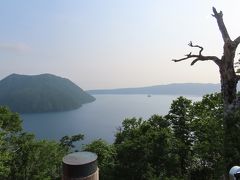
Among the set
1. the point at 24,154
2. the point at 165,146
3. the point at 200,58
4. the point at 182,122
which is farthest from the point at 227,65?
the point at 24,154

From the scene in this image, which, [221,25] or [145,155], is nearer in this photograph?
[221,25]

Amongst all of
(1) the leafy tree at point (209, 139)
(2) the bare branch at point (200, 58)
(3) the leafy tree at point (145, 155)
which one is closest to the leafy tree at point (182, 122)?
(1) the leafy tree at point (209, 139)

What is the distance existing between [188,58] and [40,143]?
28.3 m

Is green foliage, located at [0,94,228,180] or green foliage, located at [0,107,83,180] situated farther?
green foliage, located at [0,107,83,180]

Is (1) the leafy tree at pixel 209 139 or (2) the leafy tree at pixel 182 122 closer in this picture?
(1) the leafy tree at pixel 209 139

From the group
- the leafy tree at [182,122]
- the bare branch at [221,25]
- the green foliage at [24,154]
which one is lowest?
the green foliage at [24,154]

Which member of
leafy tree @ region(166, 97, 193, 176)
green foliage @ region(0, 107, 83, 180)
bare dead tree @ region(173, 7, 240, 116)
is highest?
bare dead tree @ region(173, 7, 240, 116)

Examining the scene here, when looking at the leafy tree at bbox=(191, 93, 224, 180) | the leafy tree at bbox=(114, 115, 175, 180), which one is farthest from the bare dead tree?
the leafy tree at bbox=(114, 115, 175, 180)

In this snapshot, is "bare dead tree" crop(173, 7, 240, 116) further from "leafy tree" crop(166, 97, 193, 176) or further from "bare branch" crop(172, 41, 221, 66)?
"leafy tree" crop(166, 97, 193, 176)

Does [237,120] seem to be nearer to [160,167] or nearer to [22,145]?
[160,167]

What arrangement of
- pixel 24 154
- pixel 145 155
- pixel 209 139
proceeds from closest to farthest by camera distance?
pixel 209 139 < pixel 145 155 < pixel 24 154

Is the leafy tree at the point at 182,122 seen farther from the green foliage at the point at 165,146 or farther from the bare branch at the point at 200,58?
the bare branch at the point at 200,58

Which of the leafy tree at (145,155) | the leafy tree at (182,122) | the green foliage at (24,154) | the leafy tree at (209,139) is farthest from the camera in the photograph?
the green foliage at (24,154)

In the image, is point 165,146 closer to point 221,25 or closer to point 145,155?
point 145,155
